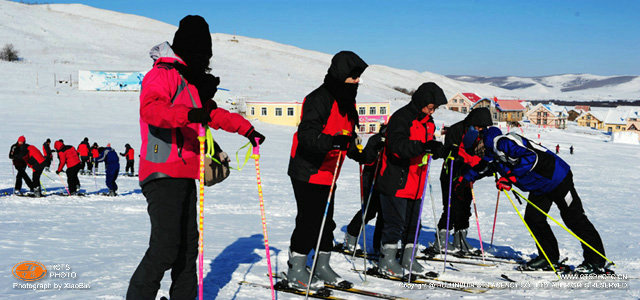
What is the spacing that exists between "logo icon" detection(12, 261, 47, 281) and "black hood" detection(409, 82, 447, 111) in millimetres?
3944

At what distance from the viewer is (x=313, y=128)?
4.32m

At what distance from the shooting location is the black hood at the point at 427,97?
206 inches

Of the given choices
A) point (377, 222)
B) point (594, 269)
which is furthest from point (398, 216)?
point (594, 269)

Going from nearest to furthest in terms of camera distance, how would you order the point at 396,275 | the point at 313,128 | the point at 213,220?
the point at 313,128, the point at 396,275, the point at 213,220

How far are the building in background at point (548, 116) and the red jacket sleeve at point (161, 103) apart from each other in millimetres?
101647

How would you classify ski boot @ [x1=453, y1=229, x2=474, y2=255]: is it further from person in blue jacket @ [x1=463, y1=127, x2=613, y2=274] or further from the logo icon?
the logo icon

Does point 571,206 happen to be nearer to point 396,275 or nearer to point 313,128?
point 396,275

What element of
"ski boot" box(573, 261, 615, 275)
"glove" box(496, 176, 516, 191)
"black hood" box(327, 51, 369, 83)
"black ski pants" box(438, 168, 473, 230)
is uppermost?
"black hood" box(327, 51, 369, 83)

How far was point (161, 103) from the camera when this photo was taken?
3098mm

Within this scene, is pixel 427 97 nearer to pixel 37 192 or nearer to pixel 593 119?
pixel 37 192

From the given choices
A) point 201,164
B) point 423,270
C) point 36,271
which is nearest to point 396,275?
point 423,270

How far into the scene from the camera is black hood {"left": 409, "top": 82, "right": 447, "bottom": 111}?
524cm

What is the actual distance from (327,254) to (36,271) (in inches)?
108

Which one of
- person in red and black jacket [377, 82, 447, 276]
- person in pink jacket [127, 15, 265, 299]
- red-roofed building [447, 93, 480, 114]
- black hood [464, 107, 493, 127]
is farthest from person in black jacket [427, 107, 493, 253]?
red-roofed building [447, 93, 480, 114]
